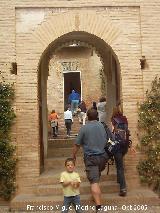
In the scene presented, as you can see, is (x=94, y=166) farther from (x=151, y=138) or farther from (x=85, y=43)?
(x=85, y=43)

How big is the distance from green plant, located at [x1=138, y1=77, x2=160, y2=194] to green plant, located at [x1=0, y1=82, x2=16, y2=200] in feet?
8.40

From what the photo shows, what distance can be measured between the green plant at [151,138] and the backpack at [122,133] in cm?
57

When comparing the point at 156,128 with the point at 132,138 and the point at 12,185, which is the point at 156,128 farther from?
the point at 12,185

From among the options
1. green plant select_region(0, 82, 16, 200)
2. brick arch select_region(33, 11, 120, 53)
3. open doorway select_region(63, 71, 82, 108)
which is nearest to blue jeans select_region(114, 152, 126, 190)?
green plant select_region(0, 82, 16, 200)

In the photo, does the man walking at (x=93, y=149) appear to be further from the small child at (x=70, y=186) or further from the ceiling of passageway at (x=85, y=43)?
the ceiling of passageway at (x=85, y=43)

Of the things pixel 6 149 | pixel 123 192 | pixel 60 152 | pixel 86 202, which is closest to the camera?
pixel 86 202

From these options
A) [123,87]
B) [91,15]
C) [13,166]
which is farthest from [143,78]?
[13,166]

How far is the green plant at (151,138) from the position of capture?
8289mm

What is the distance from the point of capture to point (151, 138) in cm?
837

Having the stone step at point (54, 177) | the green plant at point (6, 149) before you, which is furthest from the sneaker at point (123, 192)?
the green plant at point (6, 149)

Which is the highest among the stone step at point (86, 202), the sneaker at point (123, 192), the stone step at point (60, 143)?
the stone step at point (60, 143)

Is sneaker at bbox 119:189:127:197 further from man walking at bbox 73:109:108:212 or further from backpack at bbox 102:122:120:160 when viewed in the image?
man walking at bbox 73:109:108:212

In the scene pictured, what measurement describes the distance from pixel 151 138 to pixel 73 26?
9.17ft

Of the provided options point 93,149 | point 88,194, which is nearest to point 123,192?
point 88,194
